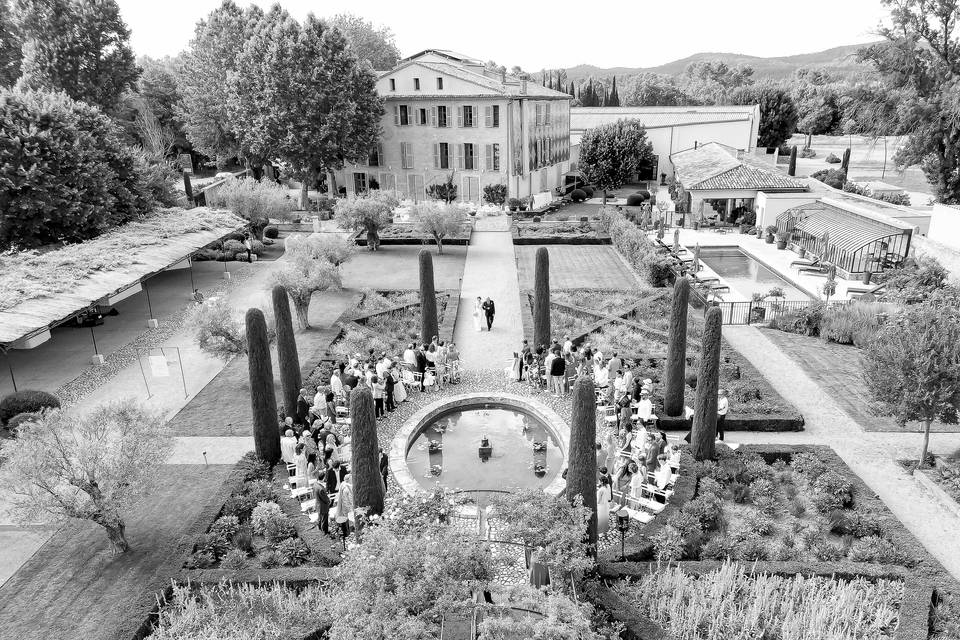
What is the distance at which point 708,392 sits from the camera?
14688 millimetres

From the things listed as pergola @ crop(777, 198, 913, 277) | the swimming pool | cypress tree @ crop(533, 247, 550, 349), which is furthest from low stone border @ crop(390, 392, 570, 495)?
pergola @ crop(777, 198, 913, 277)

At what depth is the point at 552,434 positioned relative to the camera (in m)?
16.8

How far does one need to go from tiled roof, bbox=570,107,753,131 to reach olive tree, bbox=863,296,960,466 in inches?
2189

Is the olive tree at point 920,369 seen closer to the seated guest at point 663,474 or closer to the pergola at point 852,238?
the seated guest at point 663,474

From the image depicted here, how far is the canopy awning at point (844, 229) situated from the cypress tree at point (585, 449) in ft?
79.2

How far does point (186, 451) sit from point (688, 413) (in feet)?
43.9

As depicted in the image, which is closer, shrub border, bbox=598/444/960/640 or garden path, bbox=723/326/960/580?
shrub border, bbox=598/444/960/640

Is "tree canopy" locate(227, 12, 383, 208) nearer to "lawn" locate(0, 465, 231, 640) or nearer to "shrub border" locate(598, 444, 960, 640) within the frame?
"lawn" locate(0, 465, 231, 640)

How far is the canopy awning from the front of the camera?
29562mm

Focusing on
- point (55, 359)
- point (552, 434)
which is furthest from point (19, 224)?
point (552, 434)

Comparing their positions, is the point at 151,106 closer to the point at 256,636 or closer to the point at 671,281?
the point at 671,281

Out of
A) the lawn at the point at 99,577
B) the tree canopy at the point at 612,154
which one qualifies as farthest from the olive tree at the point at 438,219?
the lawn at the point at 99,577

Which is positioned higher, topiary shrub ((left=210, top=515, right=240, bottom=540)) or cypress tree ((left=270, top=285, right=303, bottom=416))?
cypress tree ((left=270, top=285, right=303, bottom=416))

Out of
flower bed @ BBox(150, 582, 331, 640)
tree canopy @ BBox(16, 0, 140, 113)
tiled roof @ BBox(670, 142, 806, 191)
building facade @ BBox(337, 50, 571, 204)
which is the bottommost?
flower bed @ BBox(150, 582, 331, 640)
